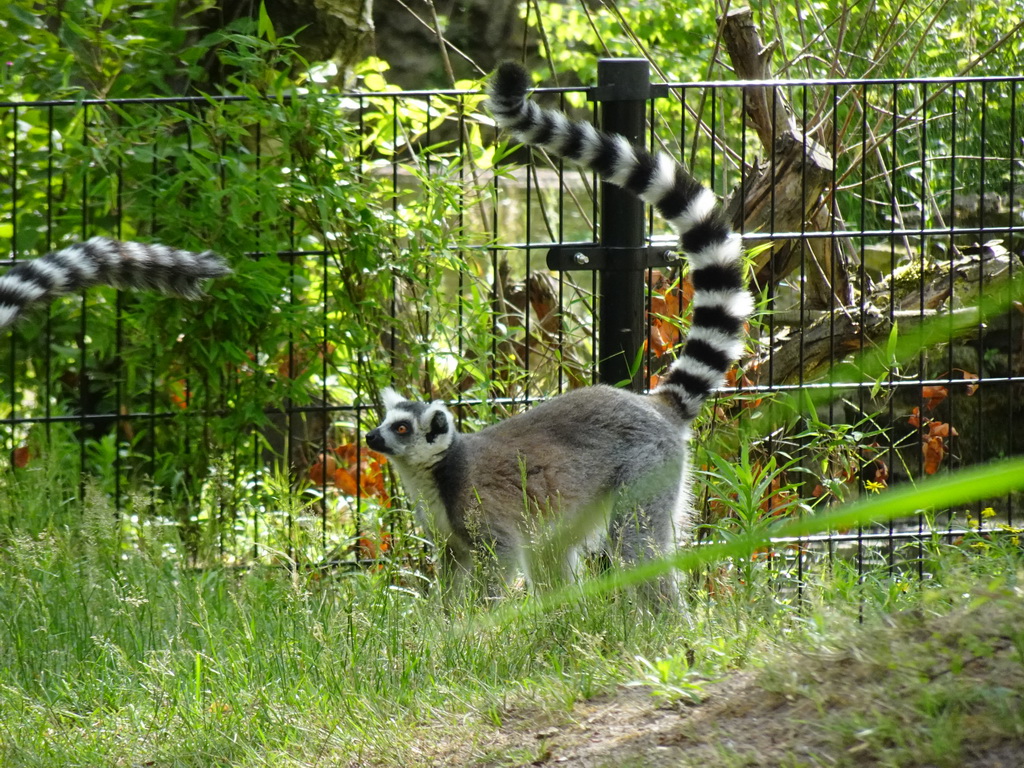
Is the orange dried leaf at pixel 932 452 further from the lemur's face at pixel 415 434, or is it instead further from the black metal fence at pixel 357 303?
the lemur's face at pixel 415 434

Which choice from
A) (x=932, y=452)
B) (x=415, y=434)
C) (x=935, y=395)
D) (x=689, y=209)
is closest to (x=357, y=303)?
(x=415, y=434)

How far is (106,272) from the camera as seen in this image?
459cm

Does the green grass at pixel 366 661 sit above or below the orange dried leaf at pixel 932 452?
below

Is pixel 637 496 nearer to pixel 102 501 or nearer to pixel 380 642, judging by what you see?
pixel 380 642

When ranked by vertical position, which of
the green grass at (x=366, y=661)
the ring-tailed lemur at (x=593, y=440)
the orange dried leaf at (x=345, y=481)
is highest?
the ring-tailed lemur at (x=593, y=440)

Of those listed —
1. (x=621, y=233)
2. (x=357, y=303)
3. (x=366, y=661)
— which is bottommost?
(x=366, y=661)

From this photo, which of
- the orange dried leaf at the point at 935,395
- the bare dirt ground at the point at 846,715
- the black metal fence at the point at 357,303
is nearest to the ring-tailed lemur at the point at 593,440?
the black metal fence at the point at 357,303

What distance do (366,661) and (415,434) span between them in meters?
1.38

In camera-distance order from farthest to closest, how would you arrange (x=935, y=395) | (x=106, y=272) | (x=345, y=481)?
1. (x=935, y=395)
2. (x=345, y=481)
3. (x=106, y=272)

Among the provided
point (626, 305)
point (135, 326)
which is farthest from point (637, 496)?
point (135, 326)

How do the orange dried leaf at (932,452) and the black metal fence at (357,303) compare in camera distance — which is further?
the orange dried leaf at (932,452)

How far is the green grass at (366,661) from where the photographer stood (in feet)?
7.88

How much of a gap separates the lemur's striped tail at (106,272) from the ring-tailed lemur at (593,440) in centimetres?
90

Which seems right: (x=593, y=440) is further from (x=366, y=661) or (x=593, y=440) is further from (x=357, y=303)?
(x=366, y=661)
